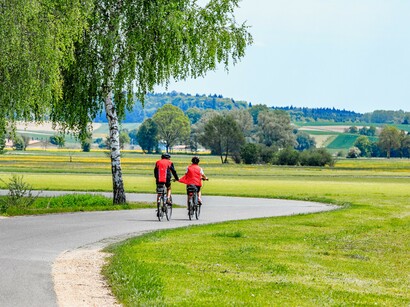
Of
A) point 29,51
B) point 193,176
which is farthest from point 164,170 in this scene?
point 29,51

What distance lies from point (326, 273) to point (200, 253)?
361cm

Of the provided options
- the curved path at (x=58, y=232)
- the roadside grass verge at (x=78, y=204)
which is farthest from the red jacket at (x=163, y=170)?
the roadside grass verge at (x=78, y=204)

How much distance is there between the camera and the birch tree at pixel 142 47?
3341 cm

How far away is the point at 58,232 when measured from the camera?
23.5m

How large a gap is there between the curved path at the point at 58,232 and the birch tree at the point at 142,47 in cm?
534

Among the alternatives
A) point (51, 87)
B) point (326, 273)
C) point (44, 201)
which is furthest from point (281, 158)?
point (326, 273)

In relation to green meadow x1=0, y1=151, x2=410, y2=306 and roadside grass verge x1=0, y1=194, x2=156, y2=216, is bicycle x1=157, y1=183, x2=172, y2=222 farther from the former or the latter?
roadside grass verge x1=0, y1=194, x2=156, y2=216

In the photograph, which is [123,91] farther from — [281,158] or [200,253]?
[281,158]

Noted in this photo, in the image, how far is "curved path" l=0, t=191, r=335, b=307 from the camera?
13.0 metres

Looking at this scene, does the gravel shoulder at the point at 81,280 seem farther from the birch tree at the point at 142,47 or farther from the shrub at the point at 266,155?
the shrub at the point at 266,155

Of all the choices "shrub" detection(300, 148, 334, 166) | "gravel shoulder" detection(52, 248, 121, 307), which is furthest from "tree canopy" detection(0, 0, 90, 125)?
"shrub" detection(300, 148, 334, 166)

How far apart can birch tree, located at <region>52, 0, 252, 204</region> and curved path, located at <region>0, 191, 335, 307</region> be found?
17.5ft

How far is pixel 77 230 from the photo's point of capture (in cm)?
2442

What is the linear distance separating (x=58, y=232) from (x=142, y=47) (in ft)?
40.1
